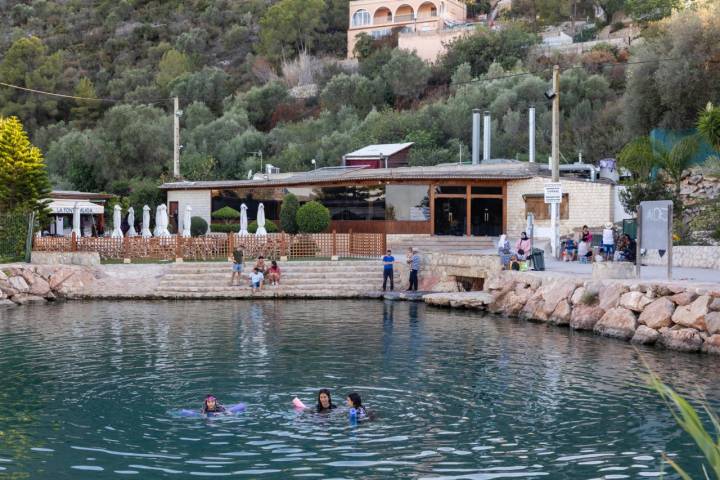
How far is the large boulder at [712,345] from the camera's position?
1870cm

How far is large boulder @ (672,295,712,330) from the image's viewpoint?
755 inches

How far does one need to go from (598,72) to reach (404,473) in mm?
67031

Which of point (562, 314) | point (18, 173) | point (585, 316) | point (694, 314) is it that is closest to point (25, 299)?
point (18, 173)

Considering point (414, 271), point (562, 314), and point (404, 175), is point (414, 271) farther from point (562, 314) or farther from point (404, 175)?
point (404, 175)

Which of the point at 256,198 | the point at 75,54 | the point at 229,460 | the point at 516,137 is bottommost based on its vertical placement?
the point at 229,460

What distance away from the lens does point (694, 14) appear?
1582 inches

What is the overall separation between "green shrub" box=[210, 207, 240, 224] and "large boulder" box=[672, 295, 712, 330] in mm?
27217

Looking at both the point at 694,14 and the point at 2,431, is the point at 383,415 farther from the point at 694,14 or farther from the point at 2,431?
the point at 694,14

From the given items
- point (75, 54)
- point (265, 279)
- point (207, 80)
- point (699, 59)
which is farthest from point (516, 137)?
point (75, 54)

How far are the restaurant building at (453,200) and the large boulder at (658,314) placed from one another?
1839cm

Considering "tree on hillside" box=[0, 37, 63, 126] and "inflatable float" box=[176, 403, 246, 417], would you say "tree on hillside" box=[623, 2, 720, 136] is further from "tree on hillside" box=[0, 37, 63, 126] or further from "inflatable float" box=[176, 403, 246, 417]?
"tree on hillside" box=[0, 37, 63, 126]

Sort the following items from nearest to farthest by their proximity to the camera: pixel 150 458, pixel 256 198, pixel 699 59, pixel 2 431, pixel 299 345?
1. pixel 150 458
2. pixel 2 431
3. pixel 299 345
4. pixel 699 59
5. pixel 256 198

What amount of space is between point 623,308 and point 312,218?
1906cm

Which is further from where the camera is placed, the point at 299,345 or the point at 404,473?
the point at 299,345
